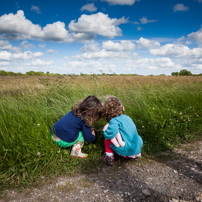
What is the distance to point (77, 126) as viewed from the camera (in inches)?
115

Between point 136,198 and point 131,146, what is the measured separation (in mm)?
782

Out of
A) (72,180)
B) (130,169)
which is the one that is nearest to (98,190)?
(72,180)

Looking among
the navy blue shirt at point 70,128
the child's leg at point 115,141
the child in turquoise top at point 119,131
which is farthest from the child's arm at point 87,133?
the child's leg at point 115,141

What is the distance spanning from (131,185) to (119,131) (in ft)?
2.48

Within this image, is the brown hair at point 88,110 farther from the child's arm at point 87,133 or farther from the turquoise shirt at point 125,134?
the turquoise shirt at point 125,134

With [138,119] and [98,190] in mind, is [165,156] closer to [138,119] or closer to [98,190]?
[138,119]

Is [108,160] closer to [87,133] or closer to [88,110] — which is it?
[87,133]

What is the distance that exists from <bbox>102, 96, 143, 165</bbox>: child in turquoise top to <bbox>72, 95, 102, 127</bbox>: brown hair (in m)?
0.15

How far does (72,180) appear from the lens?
2525 millimetres

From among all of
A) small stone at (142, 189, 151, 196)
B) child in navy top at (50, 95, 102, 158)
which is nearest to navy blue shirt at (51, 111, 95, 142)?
child in navy top at (50, 95, 102, 158)

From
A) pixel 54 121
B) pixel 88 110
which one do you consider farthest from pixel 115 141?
pixel 54 121

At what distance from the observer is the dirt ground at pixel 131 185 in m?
2.18

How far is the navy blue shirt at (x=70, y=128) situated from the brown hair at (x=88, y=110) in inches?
2.9

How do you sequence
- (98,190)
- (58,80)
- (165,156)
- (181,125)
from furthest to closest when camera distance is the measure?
1. (58,80)
2. (181,125)
3. (165,156)
4. (98,190)
